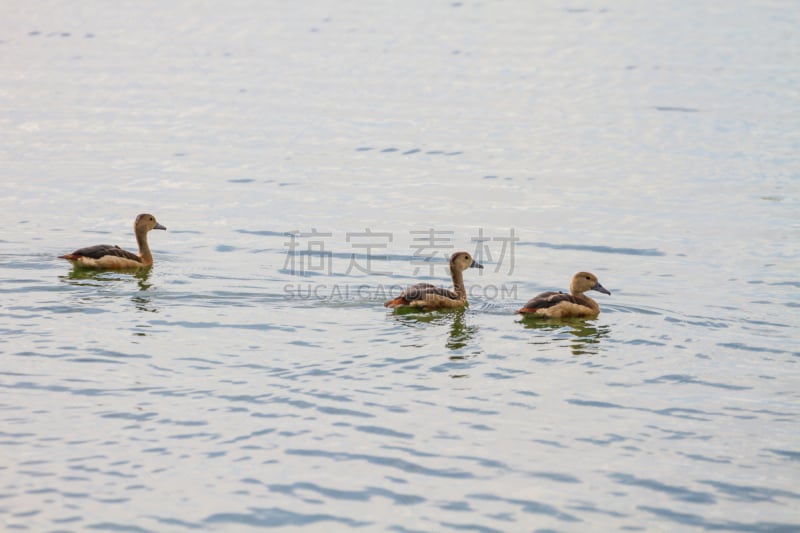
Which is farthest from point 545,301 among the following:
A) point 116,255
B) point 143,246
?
point 143,246

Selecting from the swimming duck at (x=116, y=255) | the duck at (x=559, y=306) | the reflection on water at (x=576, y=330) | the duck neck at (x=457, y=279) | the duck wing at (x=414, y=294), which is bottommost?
the reflection on water at (x=576, y=330)

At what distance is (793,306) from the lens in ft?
56.3

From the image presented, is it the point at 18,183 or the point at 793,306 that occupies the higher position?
the point at 18,183

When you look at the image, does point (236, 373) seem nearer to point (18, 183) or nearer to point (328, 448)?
point (328, 448)

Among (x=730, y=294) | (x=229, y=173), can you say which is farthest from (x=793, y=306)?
(x=229, y=173)

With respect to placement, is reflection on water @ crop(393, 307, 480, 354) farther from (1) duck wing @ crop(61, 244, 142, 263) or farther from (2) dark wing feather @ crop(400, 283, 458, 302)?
(1) duck wing @ crop(61, 244, 142, 263)

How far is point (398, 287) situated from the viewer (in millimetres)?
17938

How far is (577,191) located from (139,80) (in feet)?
56.8

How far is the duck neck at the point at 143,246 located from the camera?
1912 cm

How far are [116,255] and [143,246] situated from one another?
908 mm

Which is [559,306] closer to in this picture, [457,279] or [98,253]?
[457,279]

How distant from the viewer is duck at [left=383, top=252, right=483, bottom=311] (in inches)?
642

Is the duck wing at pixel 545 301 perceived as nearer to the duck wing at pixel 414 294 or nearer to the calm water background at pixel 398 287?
the calm water background at pixel 398 287

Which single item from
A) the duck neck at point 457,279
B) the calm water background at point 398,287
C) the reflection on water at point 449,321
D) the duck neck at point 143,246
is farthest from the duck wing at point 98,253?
the duck neck at point 457,279
